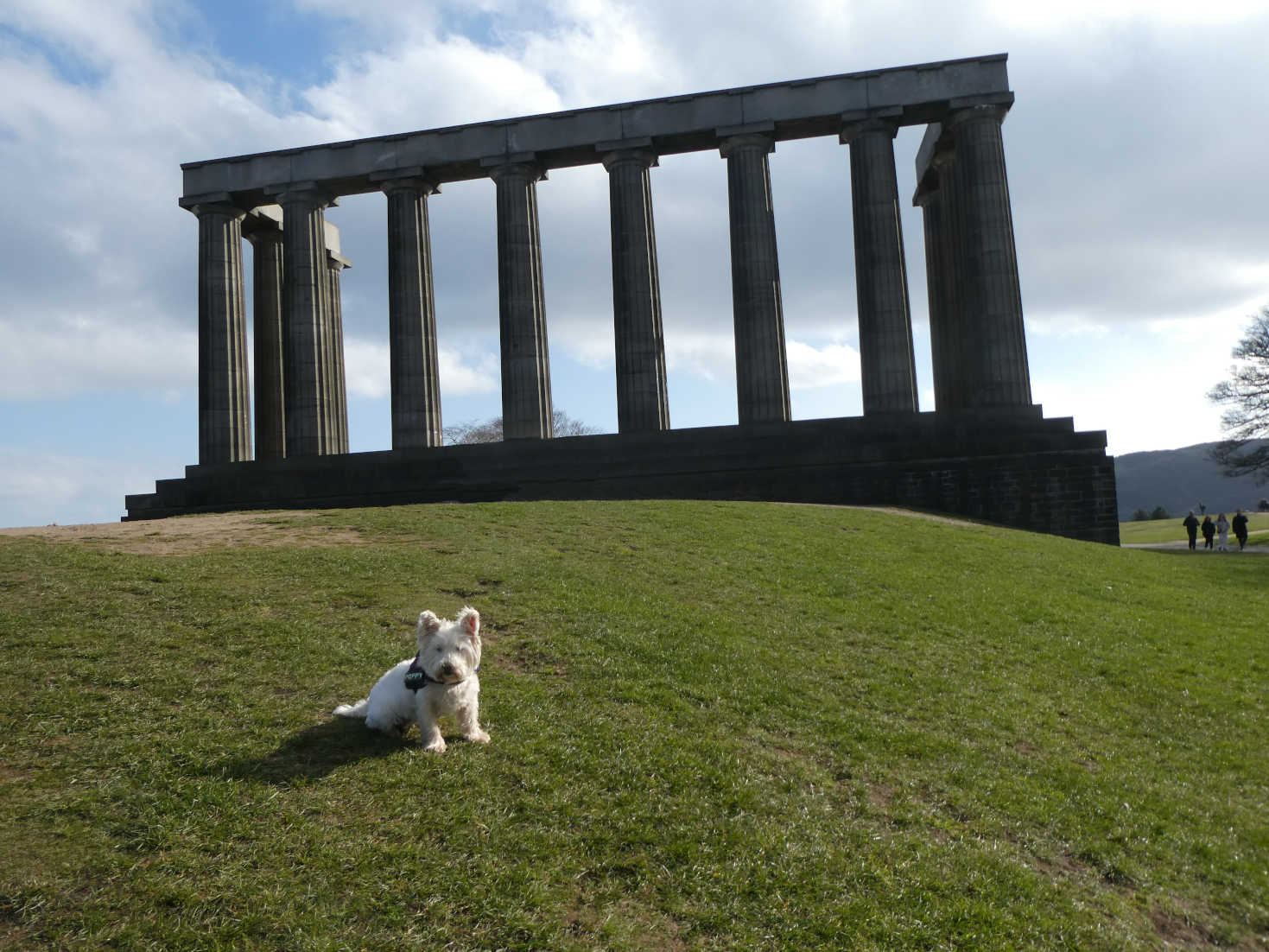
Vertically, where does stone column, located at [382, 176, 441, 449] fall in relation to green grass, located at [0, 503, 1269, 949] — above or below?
above

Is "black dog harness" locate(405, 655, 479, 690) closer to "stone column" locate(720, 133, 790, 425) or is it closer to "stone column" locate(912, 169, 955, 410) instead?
"stone column" locate(720, 133, 790, 425)

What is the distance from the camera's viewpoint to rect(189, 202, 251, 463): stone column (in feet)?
127

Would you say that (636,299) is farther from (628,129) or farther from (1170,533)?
(1170,533)

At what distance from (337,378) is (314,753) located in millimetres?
35511

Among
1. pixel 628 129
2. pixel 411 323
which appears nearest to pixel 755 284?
pixel 628 129

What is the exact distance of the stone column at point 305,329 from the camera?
3872cm

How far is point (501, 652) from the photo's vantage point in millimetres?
11133

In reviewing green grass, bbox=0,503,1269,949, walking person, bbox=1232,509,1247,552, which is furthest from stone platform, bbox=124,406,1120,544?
green grass, bbox=0,503,1269,949

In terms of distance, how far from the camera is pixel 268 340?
148 feet

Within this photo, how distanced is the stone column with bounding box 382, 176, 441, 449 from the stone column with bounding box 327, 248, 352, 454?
3.61m

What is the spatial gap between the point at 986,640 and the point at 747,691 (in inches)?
214

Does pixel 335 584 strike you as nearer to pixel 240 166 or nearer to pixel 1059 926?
pixel 1059 926

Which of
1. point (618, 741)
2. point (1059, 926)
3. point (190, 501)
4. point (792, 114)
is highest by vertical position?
point (792, 114)

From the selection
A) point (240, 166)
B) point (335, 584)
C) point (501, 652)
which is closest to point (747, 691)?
point (501, 652)
